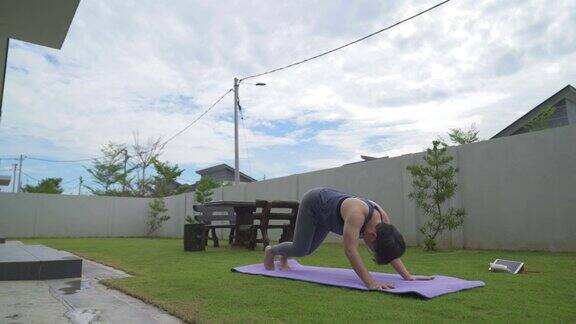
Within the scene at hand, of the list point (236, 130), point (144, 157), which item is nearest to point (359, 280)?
point (236, 130)

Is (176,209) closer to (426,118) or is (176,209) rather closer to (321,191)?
(426,118)

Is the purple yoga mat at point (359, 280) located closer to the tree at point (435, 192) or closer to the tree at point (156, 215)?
the tree at point (435, 192)

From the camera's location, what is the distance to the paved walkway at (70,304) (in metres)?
2.64

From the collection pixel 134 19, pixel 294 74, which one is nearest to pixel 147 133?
pixel 294 74

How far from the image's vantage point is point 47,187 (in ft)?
117

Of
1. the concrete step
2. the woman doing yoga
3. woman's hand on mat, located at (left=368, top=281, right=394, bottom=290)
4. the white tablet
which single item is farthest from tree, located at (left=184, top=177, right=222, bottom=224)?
woman's hand on mat, located at (left=368, top=281, right=394, bottom=290)

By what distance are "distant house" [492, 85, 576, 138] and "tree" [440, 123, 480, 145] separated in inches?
58.7

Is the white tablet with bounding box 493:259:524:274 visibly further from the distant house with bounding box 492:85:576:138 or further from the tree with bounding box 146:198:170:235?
the tree with bounding box 146:198:170:235

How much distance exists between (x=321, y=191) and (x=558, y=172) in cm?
448

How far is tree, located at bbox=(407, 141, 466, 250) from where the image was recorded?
7836 millimetres

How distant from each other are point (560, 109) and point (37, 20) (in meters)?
16.3

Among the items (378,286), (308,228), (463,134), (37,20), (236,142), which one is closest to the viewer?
(378,286)

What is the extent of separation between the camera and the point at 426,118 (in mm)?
14250

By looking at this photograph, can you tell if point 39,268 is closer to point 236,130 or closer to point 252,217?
point 252,217
